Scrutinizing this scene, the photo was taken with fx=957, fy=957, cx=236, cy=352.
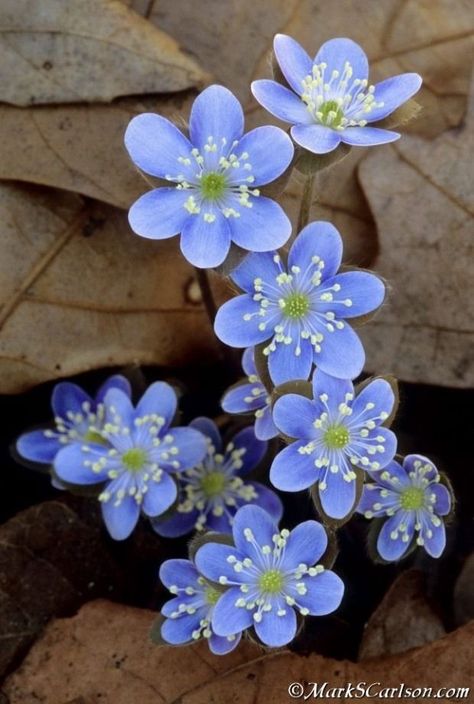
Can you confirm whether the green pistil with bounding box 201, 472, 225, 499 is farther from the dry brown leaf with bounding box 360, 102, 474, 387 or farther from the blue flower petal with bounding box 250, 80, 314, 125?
the blue flower petal with bounding box 250, 80, 314, 125

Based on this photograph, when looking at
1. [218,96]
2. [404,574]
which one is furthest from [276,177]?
[404,574]

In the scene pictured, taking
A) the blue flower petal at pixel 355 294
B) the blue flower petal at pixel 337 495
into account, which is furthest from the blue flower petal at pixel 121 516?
the blue flower petal at pixel 355 294

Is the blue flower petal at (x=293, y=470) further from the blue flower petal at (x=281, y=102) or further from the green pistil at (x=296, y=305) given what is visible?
the blue flower petal at (x=281, y=102)

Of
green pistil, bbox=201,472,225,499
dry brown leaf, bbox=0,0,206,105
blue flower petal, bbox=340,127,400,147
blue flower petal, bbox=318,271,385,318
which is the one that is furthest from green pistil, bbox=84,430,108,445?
blue flower petal, bbox=340,127,400,147

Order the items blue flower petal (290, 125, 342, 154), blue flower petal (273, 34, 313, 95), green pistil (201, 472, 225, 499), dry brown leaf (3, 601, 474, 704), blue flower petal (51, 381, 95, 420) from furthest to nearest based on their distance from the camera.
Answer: blue flower petal (51, 381, 95, 420) → green pistil (201, 472, 225, 499) → dry brown leaf (3, 601, 474, 704) → blue flower petal (273, 34, 313, 95) → blue flower petal (290, 125, 342, 154)

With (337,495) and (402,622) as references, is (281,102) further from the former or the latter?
(402,622)

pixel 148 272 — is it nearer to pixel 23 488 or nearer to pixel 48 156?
pixel 48 156

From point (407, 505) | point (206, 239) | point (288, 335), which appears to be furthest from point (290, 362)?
point (407, 505)
